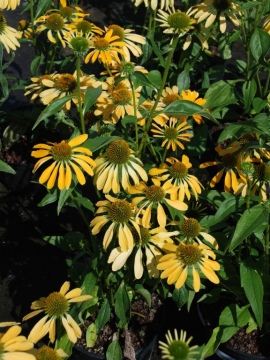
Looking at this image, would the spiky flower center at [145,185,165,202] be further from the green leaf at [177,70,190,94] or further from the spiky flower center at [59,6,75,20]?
the spiky flower center at [59,6,75,20]

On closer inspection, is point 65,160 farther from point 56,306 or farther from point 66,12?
point 66,12

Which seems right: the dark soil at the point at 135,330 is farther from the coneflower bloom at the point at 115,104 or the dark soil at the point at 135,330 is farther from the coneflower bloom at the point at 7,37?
the coneflower bloom at the point at 7,37

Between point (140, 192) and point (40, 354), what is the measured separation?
547 millimetres

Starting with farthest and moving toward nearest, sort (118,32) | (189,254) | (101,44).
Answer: (118,32)
(101,44)
(189,254)

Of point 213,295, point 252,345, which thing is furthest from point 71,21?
point 252,345

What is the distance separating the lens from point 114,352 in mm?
1792

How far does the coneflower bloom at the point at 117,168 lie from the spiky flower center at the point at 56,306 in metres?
0.32

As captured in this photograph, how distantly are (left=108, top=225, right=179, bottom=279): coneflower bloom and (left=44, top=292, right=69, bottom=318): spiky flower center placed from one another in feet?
0.56

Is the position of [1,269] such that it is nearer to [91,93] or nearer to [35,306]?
[35,306]

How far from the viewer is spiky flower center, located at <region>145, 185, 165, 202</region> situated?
1580 millimetres

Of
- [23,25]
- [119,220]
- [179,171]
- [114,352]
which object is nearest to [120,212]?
[119,220]

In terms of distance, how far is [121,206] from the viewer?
60.1 inches

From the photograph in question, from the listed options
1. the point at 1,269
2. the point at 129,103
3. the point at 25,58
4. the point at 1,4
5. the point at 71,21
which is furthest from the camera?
the point at 25,58

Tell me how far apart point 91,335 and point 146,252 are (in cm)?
45
